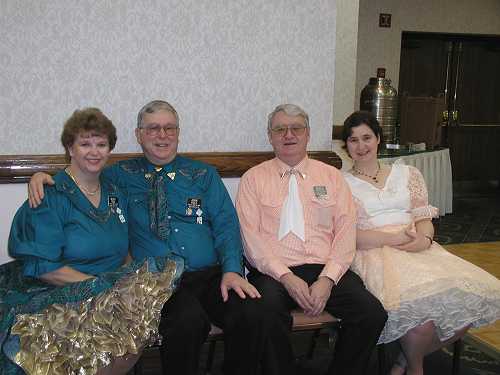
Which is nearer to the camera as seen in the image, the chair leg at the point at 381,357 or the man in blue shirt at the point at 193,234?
the man in blue shirt at the point at 193,234

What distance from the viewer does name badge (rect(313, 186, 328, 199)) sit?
8.18 feet

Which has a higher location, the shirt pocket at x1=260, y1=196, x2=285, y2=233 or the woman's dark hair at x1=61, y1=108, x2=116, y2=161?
the woman's dark hair at x1=61, y1=108, x2=116, y2=161

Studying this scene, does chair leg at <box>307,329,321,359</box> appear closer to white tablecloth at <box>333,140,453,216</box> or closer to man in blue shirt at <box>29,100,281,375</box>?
man in blue shirt at <box>29,100,281,375</box>

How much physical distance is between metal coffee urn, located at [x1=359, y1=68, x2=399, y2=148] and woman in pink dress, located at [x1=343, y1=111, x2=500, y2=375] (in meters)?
2.56

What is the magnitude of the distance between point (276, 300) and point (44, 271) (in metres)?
0.90

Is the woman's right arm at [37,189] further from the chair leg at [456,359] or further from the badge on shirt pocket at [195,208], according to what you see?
the chair leg at [456,359]

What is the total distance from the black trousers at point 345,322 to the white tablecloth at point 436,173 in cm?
279

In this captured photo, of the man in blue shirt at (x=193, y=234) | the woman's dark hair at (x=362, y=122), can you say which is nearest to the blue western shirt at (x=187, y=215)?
the man in blue shirt at (x=193, y=234)

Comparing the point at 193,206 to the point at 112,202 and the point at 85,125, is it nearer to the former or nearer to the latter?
the point at 112,202

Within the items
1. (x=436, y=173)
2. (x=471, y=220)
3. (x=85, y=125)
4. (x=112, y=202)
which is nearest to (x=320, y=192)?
(x=112, y=202)

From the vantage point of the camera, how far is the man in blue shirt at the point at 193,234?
2.07m

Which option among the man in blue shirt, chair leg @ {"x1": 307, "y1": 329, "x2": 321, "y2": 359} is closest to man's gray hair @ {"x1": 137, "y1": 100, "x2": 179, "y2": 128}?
the man in blue shirt

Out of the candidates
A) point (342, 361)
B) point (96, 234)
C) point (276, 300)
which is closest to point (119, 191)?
point (96, 234)

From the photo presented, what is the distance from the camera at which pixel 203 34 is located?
2.58 meters
